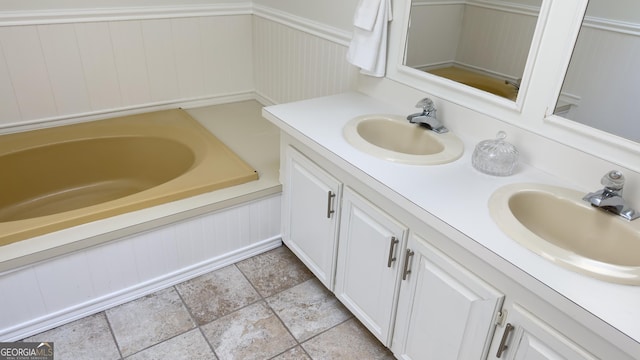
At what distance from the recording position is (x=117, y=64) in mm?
2643

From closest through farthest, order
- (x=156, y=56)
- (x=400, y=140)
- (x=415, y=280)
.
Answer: (x=415, y=280)
(x=400, y=140)
(x=156, y=56)

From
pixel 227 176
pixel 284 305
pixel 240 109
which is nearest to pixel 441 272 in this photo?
pixel 284 305

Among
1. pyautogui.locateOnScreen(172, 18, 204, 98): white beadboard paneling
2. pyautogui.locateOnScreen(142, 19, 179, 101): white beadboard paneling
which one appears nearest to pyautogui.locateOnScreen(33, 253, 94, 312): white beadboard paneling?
pyautogui.locateOnScreen(142, 19, 179, 101): white beadboard paneling

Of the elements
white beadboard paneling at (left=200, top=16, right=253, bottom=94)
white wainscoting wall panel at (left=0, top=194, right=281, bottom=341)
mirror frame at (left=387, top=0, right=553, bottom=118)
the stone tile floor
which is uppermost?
mirror frame at (left=387, top=0, right=553, bottom=118)

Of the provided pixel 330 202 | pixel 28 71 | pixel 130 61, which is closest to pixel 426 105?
pixel 330 202

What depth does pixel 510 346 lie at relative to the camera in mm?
1190

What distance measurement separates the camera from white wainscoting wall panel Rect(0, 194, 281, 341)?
173cm

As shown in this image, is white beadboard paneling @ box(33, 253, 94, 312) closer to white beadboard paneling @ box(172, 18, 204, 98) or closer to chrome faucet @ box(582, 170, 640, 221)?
white beadboard paneling @ box(172, 18, 204, 98)

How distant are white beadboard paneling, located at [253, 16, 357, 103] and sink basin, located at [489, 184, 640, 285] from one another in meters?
1.13

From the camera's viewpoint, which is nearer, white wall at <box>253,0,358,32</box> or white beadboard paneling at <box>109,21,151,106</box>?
white wall at <box>253,0,358,32</box>

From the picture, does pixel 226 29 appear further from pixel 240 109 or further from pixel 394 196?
pixel 394 196

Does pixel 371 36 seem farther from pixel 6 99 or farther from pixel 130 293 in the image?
pixel 6 99

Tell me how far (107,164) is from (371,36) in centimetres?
165

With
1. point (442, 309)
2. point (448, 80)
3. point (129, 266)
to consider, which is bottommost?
point (129, 266)
